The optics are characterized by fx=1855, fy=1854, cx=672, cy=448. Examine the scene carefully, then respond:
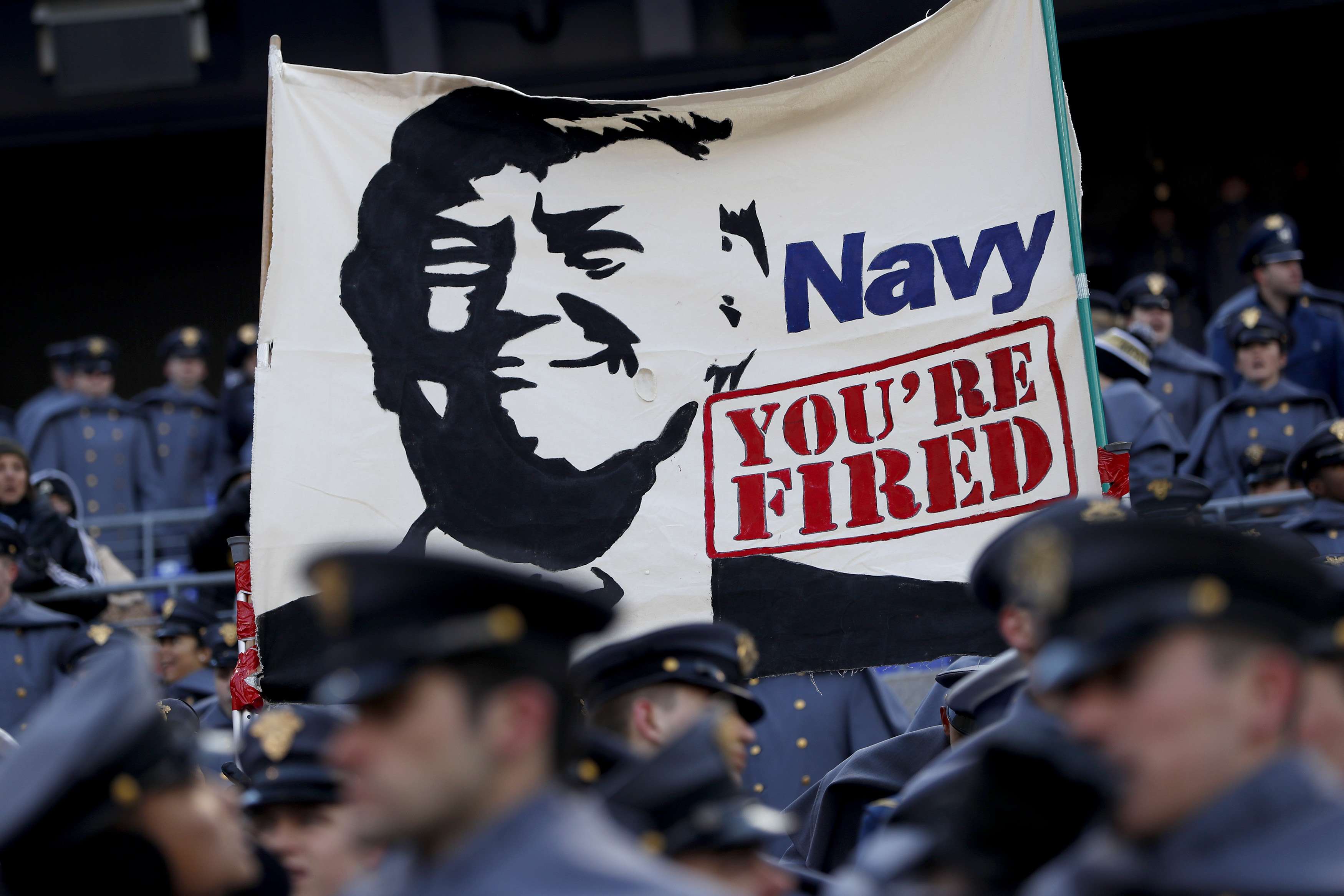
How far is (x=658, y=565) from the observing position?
533 cm

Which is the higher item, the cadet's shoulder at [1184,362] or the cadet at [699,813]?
the cadet's shoulder at [1184,362]

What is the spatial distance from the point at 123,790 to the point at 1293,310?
921cm

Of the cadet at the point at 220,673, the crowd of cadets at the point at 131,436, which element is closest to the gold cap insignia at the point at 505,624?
the cadet at the point at 220,673

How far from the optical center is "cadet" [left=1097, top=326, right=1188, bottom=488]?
8.17 meters

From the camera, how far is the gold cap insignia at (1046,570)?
2.17 meters

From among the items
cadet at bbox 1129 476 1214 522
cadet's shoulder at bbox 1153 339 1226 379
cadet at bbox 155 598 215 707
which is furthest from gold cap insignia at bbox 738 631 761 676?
cadet's shoulder at bbox 1153 339 1226 379

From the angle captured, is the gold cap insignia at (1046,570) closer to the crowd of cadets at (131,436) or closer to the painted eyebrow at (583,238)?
the painted eyebrow at (583,238)

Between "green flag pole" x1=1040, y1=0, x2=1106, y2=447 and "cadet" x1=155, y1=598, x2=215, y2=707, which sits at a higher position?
"green flag pole" x1=1040, y1=0, x2=1106, y2=447

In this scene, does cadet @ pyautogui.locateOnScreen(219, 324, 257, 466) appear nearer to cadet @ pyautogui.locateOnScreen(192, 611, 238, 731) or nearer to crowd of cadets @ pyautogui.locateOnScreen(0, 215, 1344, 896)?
cadet @ pyautogui.locateOnScreen(192, 611, 238, 731)

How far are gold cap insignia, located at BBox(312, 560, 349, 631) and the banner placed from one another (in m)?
2.94

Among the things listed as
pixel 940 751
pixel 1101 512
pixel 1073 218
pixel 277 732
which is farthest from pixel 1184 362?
pixel 277 732

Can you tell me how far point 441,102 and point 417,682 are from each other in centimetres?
392

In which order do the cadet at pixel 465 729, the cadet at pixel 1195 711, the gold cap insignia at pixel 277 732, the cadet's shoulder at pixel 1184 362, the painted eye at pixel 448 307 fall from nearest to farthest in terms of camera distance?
the cadet at pixel 1195 711 → the cadet at pixel 465 729 → the gold cap insignia at pixel 277 732 → the painted eye at pixel 448 307 → the cadet's shoulder at pixel 1184 362

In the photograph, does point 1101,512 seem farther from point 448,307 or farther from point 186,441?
point 186,441
